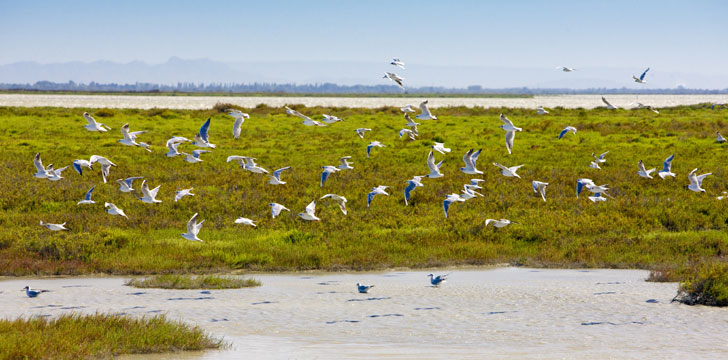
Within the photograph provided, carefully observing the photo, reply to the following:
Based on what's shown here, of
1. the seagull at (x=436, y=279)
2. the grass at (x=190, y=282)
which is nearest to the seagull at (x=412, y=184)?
the seagull at (x=436, y=279)

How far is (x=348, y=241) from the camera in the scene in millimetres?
24500

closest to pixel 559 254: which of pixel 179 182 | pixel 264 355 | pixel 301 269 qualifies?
pixel 301 269

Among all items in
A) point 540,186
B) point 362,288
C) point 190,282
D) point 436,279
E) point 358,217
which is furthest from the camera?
point 540,186

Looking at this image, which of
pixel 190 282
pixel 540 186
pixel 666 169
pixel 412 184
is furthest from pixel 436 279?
pixel 666 169

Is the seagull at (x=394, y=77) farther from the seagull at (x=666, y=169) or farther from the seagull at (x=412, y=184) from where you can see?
the seagull at (x=666, y=169)

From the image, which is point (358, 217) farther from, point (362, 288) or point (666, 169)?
point (666, 169)

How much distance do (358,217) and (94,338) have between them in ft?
46.1

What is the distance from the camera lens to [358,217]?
27.0 m

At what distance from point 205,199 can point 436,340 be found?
1498 cm

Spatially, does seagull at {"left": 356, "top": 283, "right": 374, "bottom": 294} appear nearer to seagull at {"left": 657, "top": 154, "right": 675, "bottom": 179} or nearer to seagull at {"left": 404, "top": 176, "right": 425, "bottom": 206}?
seagull at {"left": 404, "top": 176, "right": 425, "bottom": 206}

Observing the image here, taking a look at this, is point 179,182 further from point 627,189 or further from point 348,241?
point 627,189

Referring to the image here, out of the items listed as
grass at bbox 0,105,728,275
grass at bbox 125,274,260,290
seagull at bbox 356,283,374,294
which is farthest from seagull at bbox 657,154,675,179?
grass at bbox 125,274,260,290

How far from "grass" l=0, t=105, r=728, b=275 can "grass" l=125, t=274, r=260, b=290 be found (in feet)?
5.28

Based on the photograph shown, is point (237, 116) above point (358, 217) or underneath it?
above
